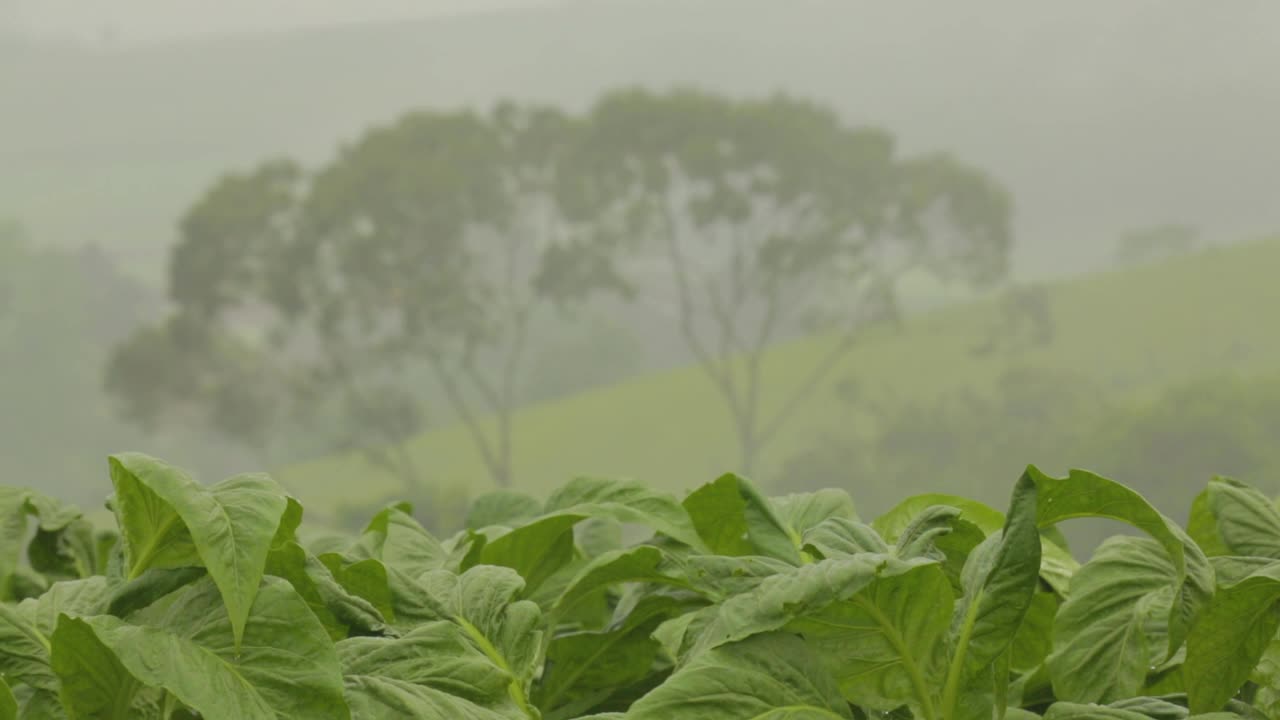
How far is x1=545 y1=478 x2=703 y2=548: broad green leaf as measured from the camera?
1.45 ft

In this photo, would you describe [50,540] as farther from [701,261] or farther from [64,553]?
[701,261]

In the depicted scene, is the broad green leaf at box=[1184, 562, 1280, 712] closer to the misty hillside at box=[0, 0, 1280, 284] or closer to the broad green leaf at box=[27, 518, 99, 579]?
the broad green leaf at box=[27, 518, 99, 579]

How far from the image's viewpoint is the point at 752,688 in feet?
1.07

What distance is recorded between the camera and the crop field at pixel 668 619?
0.32 metres

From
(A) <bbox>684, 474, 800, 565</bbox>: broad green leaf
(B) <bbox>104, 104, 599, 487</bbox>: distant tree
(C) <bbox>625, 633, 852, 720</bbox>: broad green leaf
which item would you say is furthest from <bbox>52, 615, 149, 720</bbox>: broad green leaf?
(B) <bbox>104, 104, 599, 487</bbox>: distant tree

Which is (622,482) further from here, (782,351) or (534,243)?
(782,351)

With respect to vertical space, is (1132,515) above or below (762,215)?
below

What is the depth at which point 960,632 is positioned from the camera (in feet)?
1.14

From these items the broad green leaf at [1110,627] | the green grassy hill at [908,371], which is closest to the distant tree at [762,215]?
the green grassy hill at [908,371]

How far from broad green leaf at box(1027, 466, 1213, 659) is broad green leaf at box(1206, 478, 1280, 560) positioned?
0.07 m

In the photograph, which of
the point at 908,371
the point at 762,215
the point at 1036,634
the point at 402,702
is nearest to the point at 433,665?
the point at 402,702

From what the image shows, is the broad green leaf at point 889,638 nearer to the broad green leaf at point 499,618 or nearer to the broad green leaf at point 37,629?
the broad green leaf at point 499,618

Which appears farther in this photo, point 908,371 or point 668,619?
point 908,371

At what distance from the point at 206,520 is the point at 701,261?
36.2 feet
